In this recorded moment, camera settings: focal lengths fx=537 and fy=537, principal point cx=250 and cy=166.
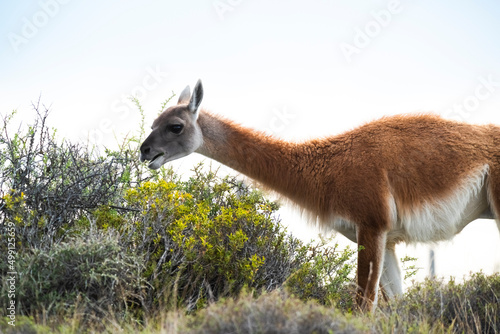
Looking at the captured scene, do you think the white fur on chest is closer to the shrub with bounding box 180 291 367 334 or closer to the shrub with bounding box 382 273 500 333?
the shrub with bounding box 382 273 500 333

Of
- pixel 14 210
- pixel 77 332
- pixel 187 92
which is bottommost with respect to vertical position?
pixel 77 332

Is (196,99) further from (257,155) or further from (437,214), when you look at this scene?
(437,214)

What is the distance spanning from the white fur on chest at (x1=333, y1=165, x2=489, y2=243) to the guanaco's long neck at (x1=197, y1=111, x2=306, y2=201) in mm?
847

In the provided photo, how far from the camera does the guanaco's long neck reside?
23.2 feet

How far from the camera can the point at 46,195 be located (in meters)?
6.50

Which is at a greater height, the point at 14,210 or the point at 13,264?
the point at 14,210

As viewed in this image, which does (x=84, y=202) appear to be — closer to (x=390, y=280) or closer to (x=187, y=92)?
(x=187, y=92)

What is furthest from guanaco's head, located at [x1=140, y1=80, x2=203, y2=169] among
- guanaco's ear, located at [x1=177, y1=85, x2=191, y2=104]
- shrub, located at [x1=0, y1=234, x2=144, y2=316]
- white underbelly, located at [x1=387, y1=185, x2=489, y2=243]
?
white underbelly, located at [x1=387, y1=185, x2=489, y2=243]

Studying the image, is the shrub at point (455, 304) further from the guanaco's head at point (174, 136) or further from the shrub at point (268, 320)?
the guanaco's head at point (174, 136)

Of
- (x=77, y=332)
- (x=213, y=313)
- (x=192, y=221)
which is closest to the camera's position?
(x=213, y=313)

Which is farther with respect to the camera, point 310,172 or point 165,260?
point 310,172

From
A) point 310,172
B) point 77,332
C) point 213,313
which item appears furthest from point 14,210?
point 310,172

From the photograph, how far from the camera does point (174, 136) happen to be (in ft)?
23.4

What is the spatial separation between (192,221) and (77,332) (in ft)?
8.06
